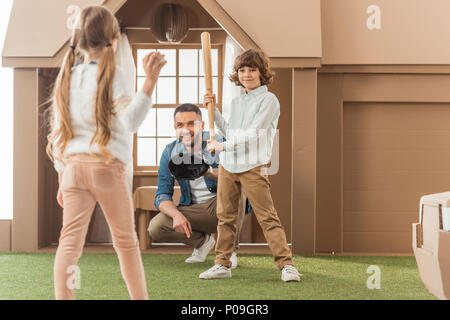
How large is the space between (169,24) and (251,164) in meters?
2.94

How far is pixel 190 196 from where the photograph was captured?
4504mm

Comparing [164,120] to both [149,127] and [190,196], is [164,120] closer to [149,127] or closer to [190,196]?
[149,127]

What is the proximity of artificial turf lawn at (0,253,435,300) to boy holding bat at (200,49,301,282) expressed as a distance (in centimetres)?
20

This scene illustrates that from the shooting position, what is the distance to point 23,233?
16.9 ft

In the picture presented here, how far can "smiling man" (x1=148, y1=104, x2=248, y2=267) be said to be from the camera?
4.31m

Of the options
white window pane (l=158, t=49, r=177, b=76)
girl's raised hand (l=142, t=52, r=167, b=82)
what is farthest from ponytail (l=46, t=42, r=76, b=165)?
white window pane (l=158, t=49, r=177, b=76)

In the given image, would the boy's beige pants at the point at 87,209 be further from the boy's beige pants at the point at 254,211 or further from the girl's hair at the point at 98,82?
the boy's beige pants at the point at 254,211

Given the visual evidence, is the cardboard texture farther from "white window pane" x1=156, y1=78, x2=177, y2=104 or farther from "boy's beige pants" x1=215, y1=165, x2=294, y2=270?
"white window pane" x1=156, y1=78, x2=177, y2=104

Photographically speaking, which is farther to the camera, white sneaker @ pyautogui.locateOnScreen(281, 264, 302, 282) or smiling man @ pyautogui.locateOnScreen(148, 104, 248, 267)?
smiling man @ pyautogui.locateOnScreen(148, 104, 248, 267)

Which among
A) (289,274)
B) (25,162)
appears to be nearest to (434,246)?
(289,274)

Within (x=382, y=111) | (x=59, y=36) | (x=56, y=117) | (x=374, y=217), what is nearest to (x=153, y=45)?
(x=59, y=36)

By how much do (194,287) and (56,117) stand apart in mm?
1565

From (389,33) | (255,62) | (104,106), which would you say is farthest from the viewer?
(389,33)
